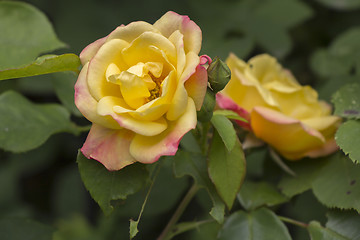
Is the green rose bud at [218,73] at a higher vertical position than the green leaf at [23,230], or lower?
higher

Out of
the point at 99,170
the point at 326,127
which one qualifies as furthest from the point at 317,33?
the point at 99,170

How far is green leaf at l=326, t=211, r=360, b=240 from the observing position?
2.93 feet

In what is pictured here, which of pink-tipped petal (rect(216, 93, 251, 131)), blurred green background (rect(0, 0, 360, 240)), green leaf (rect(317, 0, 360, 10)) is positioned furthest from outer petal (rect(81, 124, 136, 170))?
green leaf (rect(317, 0, 360, 10))

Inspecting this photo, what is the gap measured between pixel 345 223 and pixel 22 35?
91 cm

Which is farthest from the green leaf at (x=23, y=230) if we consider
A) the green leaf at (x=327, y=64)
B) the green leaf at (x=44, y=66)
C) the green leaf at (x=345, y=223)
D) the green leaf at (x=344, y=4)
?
the green leaf at (x=344, y=4)

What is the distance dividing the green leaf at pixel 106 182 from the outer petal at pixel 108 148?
5 cm

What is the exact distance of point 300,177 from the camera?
40.4 inches

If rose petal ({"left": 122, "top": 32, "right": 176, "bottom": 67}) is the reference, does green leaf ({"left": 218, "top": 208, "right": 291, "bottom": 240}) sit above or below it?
below

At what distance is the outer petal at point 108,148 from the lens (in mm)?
761

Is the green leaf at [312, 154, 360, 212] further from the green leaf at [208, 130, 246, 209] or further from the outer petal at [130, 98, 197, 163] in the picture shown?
the outer petal at [130, 98, 197, 163]

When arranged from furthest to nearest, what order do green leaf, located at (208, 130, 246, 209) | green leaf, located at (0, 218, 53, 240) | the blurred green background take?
the blurred green background, green leaf, located at (0, 218, 53, 240), green leaf, located at (208, 130, 246, 209)

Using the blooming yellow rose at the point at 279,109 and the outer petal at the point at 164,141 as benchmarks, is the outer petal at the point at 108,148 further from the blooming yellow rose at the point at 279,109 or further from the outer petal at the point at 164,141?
the blooming yellow rose at the point at 279,109

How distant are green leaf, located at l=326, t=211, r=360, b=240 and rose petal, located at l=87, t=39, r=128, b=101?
1.78 ft

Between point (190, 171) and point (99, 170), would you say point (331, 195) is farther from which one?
point (99, 170)
